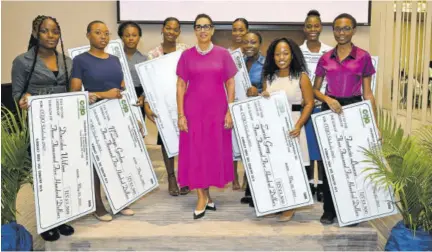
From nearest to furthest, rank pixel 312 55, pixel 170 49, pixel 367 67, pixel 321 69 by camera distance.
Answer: pixel 367 67 < pixel 321 69 < pixel 312 55 < pixel 170 49

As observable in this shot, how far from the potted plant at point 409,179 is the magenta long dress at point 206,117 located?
98 centimetres

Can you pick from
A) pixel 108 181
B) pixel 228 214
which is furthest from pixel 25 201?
pixel 228 214

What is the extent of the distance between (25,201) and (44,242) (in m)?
1.07

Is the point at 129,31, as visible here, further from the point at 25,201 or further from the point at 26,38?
the point at 26,38

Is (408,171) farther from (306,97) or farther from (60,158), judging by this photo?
(60,158)

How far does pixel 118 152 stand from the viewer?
3.12 m

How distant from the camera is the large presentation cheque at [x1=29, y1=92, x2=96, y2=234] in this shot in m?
2.62

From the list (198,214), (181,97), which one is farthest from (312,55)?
(198,214)

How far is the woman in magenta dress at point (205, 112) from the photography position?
9.95ft

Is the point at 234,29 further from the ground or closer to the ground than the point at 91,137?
further from the ground

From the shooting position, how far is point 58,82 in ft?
9.21

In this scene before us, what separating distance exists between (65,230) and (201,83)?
4.23ft

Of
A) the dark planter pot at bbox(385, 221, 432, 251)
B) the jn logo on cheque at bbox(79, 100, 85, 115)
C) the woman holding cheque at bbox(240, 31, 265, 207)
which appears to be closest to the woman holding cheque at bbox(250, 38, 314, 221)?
the woman holding cheque at bbox(240, 31, 265, 207)

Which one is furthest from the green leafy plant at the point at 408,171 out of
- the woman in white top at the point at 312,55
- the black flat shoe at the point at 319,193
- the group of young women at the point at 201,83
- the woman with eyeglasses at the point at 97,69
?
the woman with eyeglasses at the point at 97,69
